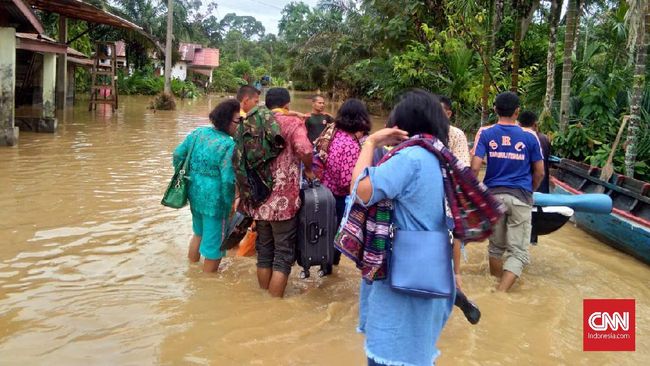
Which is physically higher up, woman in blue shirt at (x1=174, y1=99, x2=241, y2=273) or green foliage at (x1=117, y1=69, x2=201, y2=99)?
green foliage at (x1=117, y1=69, x2=201, y2=99)

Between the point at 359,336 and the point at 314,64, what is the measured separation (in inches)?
1342

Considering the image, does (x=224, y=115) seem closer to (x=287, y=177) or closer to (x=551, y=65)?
(x=287, y=177)

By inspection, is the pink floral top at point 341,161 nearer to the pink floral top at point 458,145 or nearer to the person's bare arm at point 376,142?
the pink floral top at point 458,145

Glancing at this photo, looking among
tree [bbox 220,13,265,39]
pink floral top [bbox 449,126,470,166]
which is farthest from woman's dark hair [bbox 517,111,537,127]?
tree [bbox 220,13,265,39]

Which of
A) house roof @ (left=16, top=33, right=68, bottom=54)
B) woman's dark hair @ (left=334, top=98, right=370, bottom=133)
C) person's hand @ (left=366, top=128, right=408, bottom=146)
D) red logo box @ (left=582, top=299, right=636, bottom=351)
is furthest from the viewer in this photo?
house roof @ (left=16, top=33, right=68, bottom=54)

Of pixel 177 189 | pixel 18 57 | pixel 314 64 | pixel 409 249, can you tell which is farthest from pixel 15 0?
pixel 314 64

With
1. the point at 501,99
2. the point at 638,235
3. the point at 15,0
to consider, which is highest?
the point at 15,0

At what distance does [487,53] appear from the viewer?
13.7 meters

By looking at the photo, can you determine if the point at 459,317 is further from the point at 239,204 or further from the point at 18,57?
the point at 18,57

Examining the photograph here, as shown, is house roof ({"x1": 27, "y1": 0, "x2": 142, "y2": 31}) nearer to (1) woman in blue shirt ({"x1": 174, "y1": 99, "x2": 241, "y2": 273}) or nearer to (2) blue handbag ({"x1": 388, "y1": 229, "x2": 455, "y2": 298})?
(1) woman in blue shirt ({"x1": 174, "y1": 99, "x2": 241, "y2": 273})

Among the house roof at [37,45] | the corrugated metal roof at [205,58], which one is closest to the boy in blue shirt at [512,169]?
the house roof at [37,45]

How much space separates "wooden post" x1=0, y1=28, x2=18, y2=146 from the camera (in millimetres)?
10625

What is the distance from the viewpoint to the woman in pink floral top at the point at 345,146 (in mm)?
4602

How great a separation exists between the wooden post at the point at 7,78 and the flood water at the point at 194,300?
403 centimetres
